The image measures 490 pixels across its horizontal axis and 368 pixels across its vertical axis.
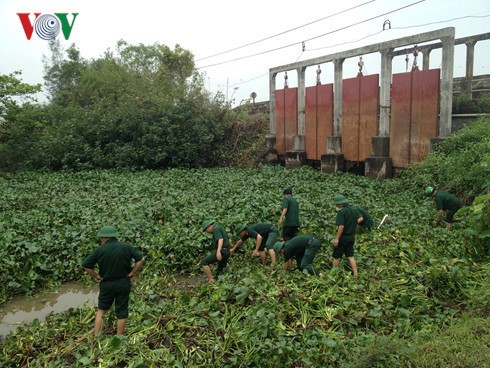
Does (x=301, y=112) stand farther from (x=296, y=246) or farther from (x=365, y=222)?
(x=296, y=246)

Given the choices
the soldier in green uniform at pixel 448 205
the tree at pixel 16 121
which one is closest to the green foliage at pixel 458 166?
the soldier in green uniform at pixel 448 205

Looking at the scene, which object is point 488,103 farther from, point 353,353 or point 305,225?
point 353,353

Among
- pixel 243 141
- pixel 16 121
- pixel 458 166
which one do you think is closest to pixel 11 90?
pixel 16 121

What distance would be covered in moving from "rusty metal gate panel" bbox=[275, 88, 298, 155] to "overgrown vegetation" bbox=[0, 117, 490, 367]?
8.10 meters

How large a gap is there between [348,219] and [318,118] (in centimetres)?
1132

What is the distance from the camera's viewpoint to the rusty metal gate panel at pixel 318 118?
58.2ft

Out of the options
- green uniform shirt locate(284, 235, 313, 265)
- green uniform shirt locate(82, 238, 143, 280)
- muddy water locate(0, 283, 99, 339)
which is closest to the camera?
green uniform shirt locate(82, 238, 143, 280)

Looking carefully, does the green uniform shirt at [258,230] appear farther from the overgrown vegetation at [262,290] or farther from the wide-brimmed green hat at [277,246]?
the overgrown vegetation at [262,290]

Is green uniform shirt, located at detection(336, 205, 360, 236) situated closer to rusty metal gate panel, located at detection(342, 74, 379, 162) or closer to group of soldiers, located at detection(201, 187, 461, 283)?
group of soldiers, located at detection(201, 187, 461, 283)

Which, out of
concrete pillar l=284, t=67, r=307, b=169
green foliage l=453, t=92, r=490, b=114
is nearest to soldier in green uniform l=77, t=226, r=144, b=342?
green foliage l=453, t=92, r=490, b=114

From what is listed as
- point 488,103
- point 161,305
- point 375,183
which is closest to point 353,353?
point 161,305

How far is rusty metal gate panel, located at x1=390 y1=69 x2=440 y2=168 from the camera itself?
13445 mm

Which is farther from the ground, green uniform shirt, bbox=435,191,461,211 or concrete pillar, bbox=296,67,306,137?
concrete pillar, bbox=296,67,306,137

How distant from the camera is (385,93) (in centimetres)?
1486
